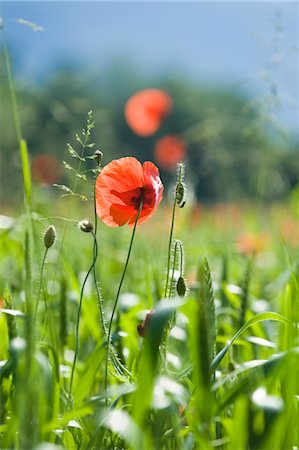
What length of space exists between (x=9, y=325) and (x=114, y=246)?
2121 millimetres

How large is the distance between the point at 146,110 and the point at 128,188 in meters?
2.92

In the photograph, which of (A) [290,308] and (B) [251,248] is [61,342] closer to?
(A) [290,308]

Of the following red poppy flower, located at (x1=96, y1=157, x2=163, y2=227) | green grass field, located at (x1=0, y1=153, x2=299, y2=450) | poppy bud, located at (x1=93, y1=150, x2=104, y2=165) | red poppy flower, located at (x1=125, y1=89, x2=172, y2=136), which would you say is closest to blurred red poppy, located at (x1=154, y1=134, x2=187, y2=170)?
red poppy flower, located at (x1=125, y1=89, x2=172, y2=136)

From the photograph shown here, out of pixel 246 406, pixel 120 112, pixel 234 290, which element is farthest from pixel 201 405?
pixel 120 112

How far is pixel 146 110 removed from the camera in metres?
4.09

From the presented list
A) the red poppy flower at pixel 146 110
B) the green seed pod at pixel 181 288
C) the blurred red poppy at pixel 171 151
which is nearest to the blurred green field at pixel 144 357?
the green seed pod at pixel 181 288

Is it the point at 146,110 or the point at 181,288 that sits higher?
the point at 146,110

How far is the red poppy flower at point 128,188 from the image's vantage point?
47.6 inches

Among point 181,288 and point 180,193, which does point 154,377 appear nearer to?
point 181,288

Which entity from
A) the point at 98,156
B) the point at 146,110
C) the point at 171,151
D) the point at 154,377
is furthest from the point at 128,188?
the point at 171,151

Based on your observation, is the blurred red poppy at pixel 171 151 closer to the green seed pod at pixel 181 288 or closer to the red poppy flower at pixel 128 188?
the red poppy flower at pixel 128 188

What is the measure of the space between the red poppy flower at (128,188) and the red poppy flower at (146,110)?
2.52 metres

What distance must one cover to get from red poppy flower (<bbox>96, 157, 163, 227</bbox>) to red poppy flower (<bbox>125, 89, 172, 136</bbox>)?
252cm

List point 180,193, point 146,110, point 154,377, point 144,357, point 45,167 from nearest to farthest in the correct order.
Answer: point 144,357 < point 154,377 < point 180,193 < point 146,110 < point 45,167
